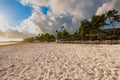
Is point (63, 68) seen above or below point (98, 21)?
below

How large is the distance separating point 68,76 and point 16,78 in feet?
6.16

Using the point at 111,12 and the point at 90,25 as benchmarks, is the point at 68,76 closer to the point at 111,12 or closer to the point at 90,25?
the point at 111,12

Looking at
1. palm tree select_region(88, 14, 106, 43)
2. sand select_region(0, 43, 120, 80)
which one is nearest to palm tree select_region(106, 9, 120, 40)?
palm tree select_region(88, 14, 106, 43)

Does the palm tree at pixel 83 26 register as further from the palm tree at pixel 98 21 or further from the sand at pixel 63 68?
the sand at pixel 63 68

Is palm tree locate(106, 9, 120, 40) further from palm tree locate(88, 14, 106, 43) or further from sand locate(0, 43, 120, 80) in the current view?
sand locate(0, 43, 120, 80)

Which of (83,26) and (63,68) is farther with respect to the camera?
(83,26)

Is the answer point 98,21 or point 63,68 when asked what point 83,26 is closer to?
point 98,21

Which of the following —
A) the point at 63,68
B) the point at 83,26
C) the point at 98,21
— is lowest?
the point at 63,68

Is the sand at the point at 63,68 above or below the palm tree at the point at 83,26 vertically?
below

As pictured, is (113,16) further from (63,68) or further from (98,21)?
(63,68)

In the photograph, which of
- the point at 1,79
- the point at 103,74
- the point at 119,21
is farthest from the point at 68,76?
the point at 119,21

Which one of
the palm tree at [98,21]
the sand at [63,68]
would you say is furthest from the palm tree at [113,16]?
the sand at [63,68]

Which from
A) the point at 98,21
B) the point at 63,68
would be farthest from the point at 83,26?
the point at 63,68

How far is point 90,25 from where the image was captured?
5950cm
